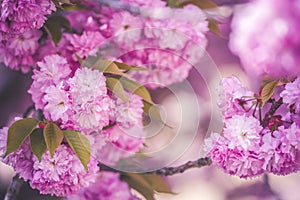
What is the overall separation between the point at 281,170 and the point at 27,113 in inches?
21.1

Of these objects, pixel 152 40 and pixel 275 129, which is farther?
pixel 152 40

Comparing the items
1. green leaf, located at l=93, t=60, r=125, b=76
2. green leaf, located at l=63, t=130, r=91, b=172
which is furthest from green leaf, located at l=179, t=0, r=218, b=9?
green leaf, located at l=63, t=130, r=91, b=172

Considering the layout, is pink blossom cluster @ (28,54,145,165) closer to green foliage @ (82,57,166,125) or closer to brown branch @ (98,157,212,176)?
green foliage @ (82,57,166,125)

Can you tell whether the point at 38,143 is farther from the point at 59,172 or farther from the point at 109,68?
the point at 109,68

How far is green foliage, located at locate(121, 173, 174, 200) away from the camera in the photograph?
4.37 feet

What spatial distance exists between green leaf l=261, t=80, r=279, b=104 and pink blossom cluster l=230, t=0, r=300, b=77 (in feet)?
0.28

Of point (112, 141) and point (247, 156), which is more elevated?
point (247, 156)

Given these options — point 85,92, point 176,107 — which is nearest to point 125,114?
point 85,92

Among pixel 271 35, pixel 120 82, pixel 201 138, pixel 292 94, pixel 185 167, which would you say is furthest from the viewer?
pixel 201 138

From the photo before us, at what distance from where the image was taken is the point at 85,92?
1.03 meters

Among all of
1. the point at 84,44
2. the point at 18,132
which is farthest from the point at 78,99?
the point at 84,44

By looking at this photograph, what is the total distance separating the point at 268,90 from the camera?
40.2 inches

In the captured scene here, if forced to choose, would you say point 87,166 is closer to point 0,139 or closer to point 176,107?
point 0,139

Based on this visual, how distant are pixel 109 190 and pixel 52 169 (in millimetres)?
288
